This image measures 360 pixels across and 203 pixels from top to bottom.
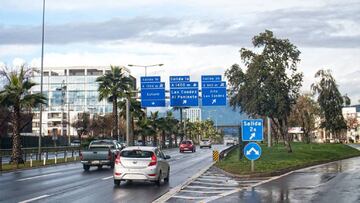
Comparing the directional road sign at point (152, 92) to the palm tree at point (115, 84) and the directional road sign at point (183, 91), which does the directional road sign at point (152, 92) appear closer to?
the directional road sign at point (183, 91)

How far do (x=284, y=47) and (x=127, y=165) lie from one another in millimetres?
22968

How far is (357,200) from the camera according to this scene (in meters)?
15.2

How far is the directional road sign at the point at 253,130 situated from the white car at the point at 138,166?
221 inches

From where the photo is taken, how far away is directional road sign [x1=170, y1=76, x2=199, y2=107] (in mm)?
47906

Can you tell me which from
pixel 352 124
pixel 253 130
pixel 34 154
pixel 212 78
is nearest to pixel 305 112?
pixel 212 78

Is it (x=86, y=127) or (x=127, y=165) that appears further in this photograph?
(x=86, y=127)

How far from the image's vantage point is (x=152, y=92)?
48.0 metres

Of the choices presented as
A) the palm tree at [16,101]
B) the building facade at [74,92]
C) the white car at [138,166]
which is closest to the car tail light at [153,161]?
the white car at [138,166]

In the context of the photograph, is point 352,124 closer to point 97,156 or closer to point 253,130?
point 97,156

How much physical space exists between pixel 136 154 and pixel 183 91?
1082 inches

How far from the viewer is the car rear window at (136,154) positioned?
20656 mm

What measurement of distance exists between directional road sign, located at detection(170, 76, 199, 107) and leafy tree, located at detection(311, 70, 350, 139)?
31995 millimetres

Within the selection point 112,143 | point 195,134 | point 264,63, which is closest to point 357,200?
point 112,143

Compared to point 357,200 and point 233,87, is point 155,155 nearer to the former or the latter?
point 357,200
